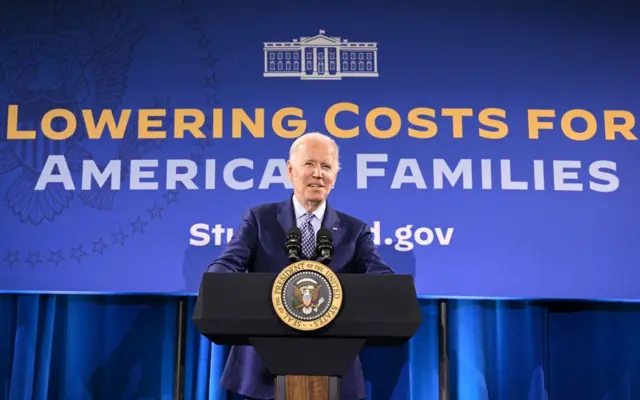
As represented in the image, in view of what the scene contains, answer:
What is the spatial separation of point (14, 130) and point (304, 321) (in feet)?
7.09

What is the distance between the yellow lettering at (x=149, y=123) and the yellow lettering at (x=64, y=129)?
0.29m

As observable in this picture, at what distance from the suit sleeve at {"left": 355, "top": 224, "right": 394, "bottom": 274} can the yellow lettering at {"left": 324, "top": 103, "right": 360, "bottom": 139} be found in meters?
0.89

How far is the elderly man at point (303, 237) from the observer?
8.14ft

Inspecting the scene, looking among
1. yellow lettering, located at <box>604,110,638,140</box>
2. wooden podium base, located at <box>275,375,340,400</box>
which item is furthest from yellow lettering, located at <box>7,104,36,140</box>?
yellow lettering, located at <box>604,110,638,140</box>

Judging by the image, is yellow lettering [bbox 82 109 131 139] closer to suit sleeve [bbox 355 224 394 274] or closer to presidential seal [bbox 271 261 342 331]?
suit sleeve [bbox 355 224 394 274]

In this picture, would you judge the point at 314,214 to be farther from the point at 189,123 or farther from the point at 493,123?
the point at 493,123

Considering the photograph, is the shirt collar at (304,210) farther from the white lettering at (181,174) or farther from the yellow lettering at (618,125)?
the yellow lettering at (618,125)

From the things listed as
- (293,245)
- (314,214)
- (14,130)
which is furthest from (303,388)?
(14,130)

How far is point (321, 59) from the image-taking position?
3611 millimetres

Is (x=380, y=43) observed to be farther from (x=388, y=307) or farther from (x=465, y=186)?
(x=388, y=307)

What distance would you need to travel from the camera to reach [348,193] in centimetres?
345

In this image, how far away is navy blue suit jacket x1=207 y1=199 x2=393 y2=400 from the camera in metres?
2.45

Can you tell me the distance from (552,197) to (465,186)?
1.23ft

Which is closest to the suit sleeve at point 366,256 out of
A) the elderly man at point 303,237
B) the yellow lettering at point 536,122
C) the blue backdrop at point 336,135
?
the elderly man at point 303,237
